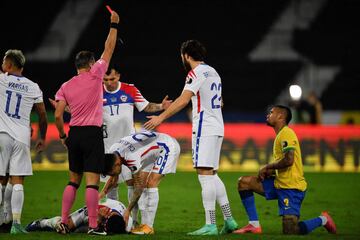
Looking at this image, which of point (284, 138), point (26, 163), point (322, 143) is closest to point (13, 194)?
point (26, 163)

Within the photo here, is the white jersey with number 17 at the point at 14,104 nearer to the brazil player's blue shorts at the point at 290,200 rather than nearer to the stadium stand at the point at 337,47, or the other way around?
the brazil player's blue shorts at the point at 290,200

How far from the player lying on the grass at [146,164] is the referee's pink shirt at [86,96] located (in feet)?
2.30

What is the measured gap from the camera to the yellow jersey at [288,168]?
8.81m

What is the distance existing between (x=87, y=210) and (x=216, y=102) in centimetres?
187

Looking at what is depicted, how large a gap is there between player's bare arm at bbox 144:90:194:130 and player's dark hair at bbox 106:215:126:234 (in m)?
1.01

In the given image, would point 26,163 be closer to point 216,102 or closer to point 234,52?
point 216,102

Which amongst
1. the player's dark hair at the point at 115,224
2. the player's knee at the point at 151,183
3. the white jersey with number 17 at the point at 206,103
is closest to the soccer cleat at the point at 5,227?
the player's dark hair at the point at 115,224

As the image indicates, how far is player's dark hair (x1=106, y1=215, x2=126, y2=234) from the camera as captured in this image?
28.2 ft

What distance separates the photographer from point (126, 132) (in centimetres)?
1031

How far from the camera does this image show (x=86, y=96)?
8375 mm

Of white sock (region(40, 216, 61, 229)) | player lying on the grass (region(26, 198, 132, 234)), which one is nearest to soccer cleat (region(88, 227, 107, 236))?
player lying on the grass (region(26, 198, 132, 234))

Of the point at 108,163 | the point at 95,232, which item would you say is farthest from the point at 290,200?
the point at 95,232

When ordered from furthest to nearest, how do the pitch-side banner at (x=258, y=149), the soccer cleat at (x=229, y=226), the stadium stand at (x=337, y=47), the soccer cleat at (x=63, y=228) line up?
1. the stadium stand at (x=337, y=47)
2. the pitch-side banner at (x=258, y=149)
3. the soccer cleat at (x=229, y=226)
4. the soccer cleat at (x=63, y=228)

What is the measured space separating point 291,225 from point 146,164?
1831 mm
